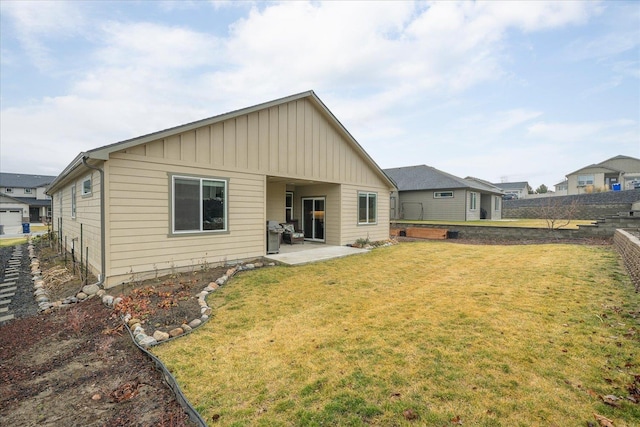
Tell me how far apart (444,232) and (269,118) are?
12.0 metres

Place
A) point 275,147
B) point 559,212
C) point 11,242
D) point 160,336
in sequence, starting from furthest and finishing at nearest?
point 559,212, point 11,242, point 275,147, point 160,336

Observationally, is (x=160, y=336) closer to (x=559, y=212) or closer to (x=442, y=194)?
(x=442, y=194)

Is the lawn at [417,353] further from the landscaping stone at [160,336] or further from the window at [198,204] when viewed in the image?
the window at [198,204]

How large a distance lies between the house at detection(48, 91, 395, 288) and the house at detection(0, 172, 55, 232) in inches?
1216

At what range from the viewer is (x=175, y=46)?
11148mm

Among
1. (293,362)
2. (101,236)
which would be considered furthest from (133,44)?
(293,362)

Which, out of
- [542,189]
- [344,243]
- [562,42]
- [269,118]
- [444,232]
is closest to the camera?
[269,118]

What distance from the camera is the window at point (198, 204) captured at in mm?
7055

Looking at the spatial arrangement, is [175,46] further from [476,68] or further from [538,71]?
[538,71]

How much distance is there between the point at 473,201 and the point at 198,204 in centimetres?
2115

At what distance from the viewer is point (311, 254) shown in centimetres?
998

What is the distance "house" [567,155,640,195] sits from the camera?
33.7 m

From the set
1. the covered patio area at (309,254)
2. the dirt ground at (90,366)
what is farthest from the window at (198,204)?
the covered patio area at (309,254)

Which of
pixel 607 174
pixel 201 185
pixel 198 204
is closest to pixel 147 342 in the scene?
pixel 198 204
